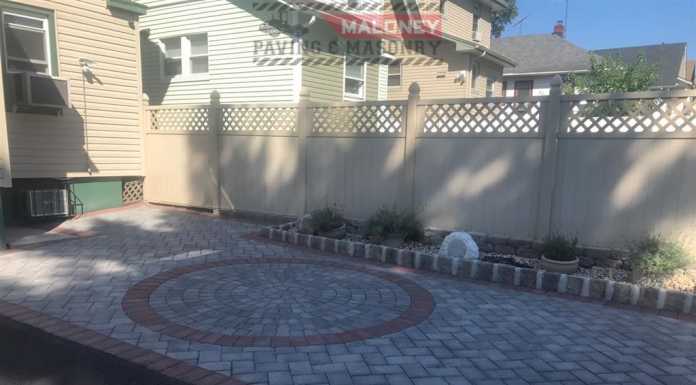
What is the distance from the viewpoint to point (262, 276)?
17.3 feet

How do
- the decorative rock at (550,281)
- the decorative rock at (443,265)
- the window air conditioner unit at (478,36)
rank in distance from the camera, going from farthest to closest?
the window air conditioner unit at (478,36) < the decorative rock at (443,265) < the decorative rock at (550,281)

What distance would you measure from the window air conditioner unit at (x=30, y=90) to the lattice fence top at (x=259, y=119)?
2847 millimetres

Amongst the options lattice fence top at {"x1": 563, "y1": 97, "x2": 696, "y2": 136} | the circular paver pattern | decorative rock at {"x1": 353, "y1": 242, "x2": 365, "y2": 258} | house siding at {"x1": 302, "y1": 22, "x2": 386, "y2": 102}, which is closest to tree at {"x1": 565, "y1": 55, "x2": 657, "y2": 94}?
house siding at {"x1": 302, "y1": 22, "x2": 386, "y2": 102}

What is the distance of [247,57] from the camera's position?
11.0m

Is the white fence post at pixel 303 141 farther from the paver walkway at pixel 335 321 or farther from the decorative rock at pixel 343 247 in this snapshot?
the paver walkway at pixel 335 321

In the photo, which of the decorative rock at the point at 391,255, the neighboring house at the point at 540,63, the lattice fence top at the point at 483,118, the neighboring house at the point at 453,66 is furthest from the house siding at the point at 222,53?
the neighboring house at the point at 540,63

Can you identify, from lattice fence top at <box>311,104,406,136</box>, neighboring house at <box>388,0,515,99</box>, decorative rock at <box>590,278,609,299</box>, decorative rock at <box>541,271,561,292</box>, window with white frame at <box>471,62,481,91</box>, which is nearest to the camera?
decorative rock at <box>590,278,609,299</box>

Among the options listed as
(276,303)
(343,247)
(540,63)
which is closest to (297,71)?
(343,247)

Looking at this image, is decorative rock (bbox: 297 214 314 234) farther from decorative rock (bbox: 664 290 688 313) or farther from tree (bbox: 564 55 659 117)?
tree (bbox: 564 55 659 117)

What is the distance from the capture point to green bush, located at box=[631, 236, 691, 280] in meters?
4.71

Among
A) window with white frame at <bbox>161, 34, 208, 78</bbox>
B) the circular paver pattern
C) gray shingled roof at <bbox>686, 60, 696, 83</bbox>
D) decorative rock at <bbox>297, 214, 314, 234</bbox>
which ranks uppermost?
gray shingled roof at <bbox>686, 60, 696, 83</bbox>

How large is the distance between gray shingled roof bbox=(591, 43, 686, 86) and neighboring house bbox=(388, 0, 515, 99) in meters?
11.5

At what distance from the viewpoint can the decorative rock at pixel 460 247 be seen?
5691 millimetres

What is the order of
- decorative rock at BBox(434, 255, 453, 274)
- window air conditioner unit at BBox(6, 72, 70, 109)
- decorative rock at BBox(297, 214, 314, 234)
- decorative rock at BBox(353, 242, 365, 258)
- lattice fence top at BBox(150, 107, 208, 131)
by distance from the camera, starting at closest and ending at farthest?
decorative rock at BBox(434, 255, 453, 274), decorative rock at BBox(353, 242, 365, 258), decorative rock at BBox(297, 214, 314, 234), window air conditioner unit at BBox(6, 72, 70, 109), lattice fence top at BBox(150, 107, 208, 131)
